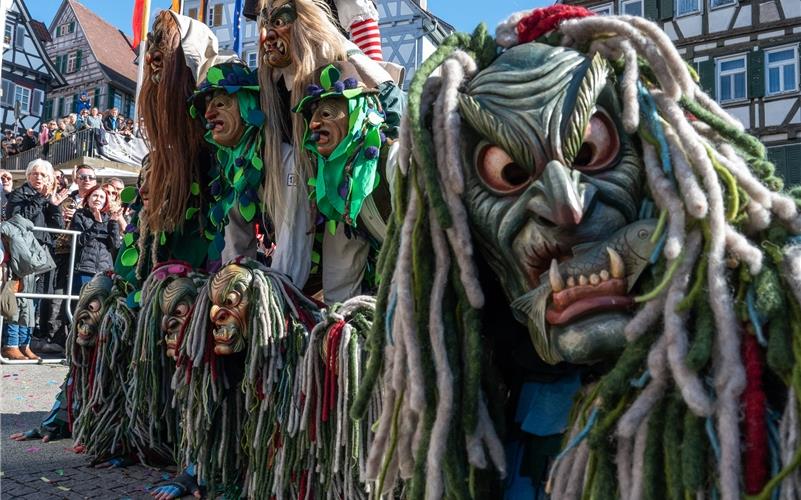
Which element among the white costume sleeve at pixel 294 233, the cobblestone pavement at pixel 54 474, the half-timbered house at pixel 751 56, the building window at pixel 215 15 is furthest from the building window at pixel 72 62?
the white costume sleeve at pixel 294 233

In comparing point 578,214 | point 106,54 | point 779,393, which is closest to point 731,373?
point 779,393

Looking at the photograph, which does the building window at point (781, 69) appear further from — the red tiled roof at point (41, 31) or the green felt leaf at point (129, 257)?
the red tiled roof at point (41, 31)

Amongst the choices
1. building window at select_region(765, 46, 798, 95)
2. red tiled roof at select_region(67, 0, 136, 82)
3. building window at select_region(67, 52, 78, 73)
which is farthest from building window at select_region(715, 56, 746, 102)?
building window at select_region(67, 52, 78, 73)

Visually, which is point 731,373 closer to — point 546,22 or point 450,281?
point 450,281

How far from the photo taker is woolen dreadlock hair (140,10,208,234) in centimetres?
357

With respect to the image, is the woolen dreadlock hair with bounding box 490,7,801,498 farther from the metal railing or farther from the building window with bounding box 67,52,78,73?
the building window with bounding box 67,52,78,73

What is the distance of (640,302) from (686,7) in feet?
65.3

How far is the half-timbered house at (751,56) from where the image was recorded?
16766 mm

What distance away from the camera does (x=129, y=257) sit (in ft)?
13.0

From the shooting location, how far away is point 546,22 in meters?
1.37

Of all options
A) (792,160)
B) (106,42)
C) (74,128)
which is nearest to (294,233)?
(792,160)

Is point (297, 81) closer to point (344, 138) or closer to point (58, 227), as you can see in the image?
point (344, 138)

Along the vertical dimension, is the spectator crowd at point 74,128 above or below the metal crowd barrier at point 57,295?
above

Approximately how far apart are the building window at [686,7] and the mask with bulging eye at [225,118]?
59.5 ft
